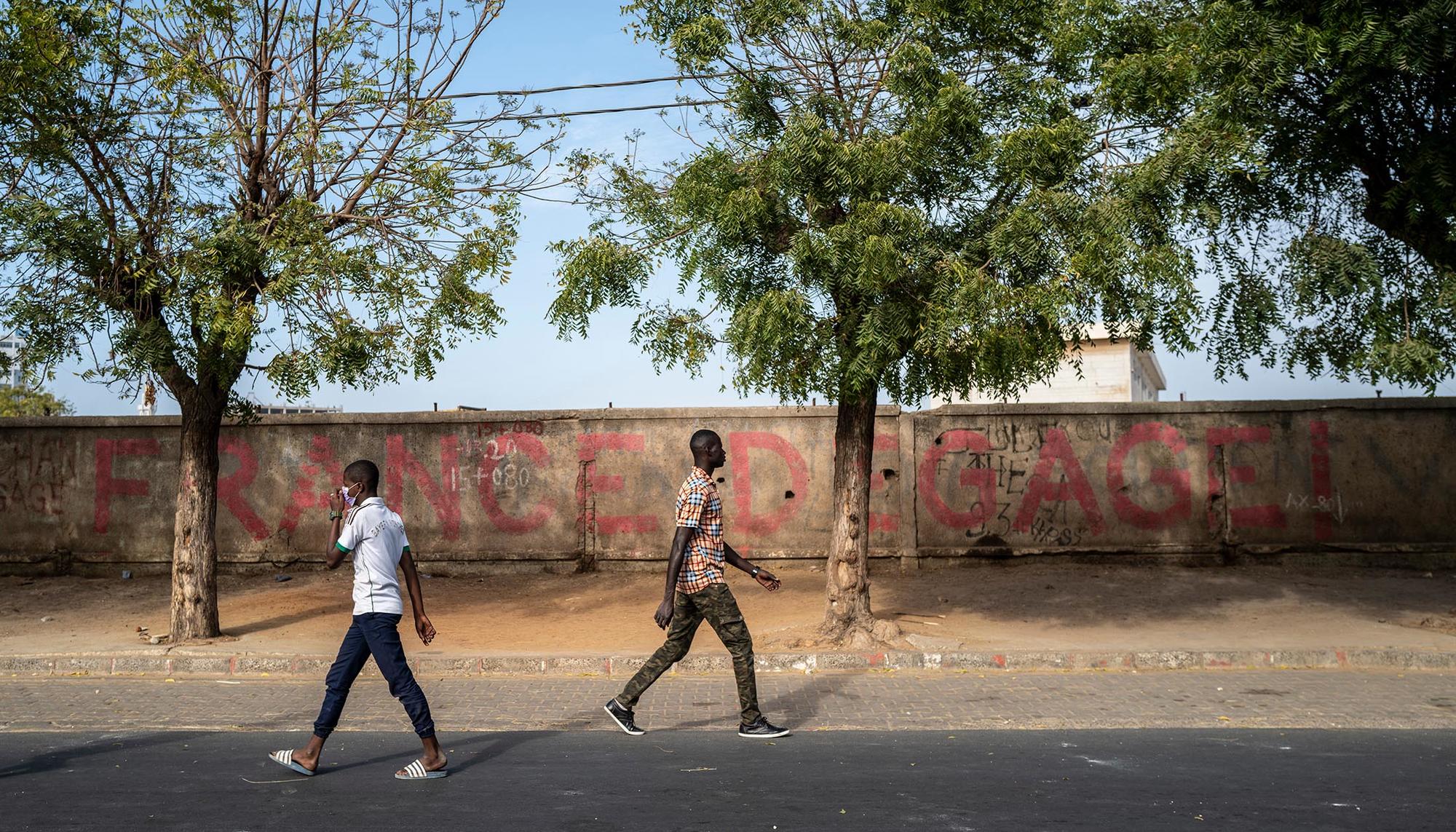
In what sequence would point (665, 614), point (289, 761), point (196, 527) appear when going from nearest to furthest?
point (289, 761)
point (665, 614)
point (196, 527)

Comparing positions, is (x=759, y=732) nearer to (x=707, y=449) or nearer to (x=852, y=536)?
(x=707, y=449)

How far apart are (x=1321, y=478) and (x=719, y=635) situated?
35.8 feet

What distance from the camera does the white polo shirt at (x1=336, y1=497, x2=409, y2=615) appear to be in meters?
5.93

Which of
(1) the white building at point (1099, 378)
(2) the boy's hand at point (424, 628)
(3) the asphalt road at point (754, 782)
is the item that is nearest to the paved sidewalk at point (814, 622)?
(3) the asphalt road at point (754, 782)

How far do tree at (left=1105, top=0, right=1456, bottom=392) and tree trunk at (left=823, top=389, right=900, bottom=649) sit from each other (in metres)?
3.44

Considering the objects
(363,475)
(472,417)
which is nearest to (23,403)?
(472,417)

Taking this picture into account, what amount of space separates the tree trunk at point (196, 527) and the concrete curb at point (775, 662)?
2.71 ft

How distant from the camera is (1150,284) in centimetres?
825

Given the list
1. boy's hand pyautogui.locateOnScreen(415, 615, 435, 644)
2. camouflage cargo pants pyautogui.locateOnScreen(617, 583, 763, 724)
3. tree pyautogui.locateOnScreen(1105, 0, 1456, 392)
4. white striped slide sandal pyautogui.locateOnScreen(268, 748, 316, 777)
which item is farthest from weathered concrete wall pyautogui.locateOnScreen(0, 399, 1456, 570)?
white striped slide sandal pyautogui.locateOnScreen(268, 748, 316, 777)

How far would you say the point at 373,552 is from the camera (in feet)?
19.6

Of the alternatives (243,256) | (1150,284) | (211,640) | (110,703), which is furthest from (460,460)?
(1150,284)

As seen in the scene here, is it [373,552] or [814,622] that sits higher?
[373,552]

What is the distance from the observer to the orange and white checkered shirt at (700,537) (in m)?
6.87

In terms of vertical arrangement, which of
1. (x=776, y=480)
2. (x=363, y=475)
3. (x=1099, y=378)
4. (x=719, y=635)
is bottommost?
(x=719, y=635)
